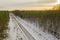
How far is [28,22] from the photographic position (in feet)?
4.99

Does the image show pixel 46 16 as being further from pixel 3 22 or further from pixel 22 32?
pixel 3 22

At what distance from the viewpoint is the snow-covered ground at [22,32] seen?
139 cm

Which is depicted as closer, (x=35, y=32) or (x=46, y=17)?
(x=35, y=32)

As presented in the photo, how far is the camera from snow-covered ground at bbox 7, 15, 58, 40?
139 cm

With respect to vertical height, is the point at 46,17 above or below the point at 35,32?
above

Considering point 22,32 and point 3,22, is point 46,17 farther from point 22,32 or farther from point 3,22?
point 3,22

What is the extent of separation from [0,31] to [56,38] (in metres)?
0.56

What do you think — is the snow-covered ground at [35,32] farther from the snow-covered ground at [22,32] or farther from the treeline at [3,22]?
the treeline at [3,22]

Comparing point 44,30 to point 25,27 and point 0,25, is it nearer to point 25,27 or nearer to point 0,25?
point 25,27

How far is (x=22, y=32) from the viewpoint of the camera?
1.41 meters

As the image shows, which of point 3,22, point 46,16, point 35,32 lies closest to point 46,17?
point 46,16

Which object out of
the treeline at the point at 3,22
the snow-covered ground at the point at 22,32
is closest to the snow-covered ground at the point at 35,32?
the snow-covered ground at the point at 22,32

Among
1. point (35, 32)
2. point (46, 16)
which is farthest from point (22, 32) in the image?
point (46, 16)

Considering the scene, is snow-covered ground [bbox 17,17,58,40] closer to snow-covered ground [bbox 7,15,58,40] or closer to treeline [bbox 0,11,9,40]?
snow-covered ground [bbox 7,15,58,40]
